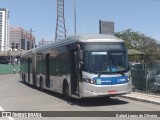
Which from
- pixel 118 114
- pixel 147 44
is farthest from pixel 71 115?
pixel 147 44

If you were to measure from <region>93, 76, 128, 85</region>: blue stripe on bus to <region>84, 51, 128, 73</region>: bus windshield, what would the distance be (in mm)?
313

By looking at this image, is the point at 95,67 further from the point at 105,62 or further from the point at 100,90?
the point at 100,90

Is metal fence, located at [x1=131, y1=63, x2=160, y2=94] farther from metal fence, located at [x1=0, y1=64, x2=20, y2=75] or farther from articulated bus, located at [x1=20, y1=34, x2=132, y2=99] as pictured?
metal fence, located at [x1=0, y1=64, x2=20, y2=75]

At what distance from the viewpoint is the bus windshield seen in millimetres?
15172

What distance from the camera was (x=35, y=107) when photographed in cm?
1549

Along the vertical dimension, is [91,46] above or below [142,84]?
above

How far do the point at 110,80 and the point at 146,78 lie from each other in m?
5.55

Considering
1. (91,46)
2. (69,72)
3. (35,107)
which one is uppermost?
(91,46)

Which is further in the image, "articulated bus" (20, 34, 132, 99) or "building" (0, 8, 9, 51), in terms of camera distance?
"building" (0, 8, 9, 51)

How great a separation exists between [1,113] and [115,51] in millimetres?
5502

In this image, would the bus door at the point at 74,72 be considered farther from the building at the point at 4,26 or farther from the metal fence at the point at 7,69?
the building at the point at 4,26

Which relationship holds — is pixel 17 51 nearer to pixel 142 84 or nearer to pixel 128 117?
pixel 142 84

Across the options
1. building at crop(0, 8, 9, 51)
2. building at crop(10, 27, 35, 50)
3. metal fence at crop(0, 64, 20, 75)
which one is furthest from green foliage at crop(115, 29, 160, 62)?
building at crop(10, 27, 35, 50)

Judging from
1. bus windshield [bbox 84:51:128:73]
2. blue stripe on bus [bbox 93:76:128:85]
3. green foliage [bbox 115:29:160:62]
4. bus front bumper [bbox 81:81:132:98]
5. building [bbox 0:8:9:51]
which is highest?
building [bbox 0:8:9:51]
